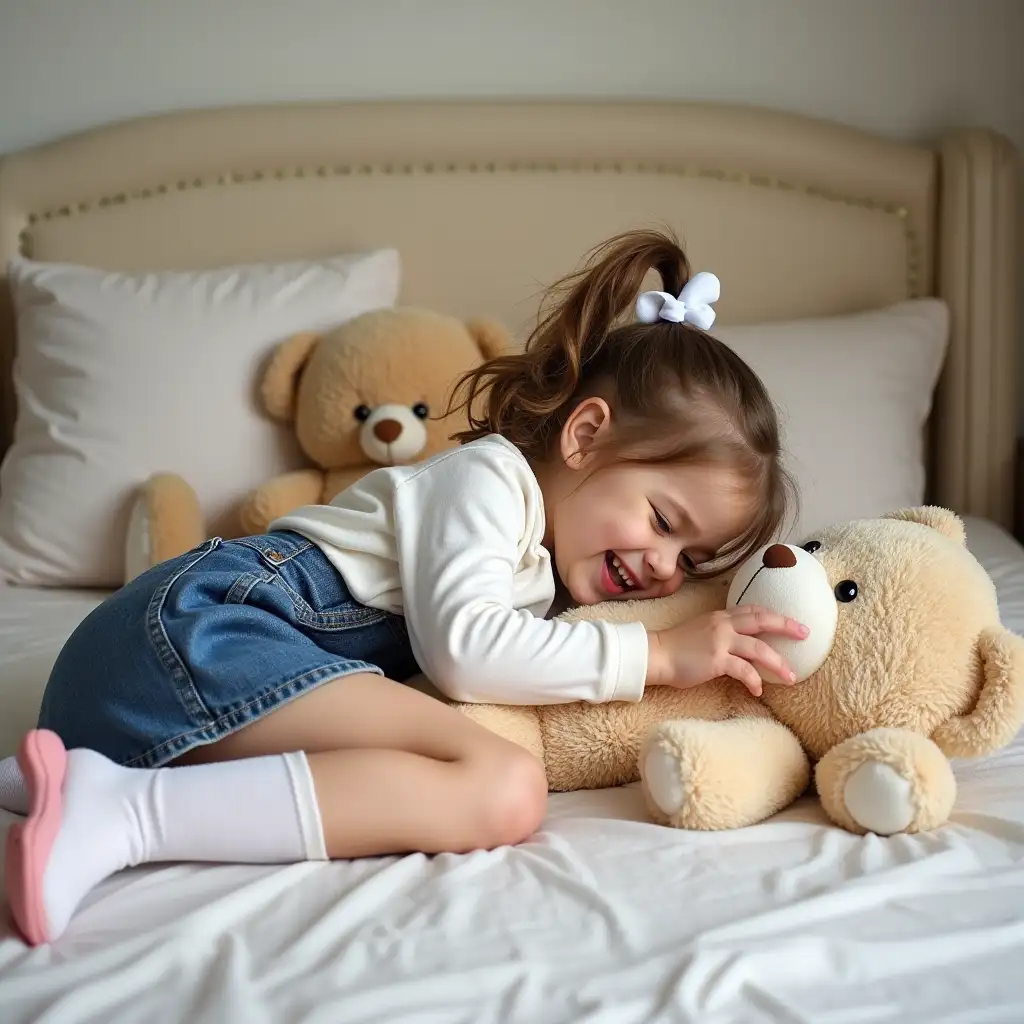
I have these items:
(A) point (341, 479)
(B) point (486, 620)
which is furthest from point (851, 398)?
(B) point (486, 620)

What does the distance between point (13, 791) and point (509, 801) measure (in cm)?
45

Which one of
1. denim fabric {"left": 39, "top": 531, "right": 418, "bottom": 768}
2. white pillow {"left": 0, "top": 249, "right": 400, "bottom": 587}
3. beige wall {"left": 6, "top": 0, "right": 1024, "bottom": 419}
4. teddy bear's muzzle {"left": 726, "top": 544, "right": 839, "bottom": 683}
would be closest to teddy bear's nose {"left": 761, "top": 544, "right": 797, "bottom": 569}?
teddy bear's muzzle {"left": 726, "top": 544, "right": 839, "bottom": 683}

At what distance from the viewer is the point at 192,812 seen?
94 cm

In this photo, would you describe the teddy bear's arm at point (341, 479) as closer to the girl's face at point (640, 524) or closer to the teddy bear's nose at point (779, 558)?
the girl's face at point (640, 524)

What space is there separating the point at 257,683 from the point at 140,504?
848mm

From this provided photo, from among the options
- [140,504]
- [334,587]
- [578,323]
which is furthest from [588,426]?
[140,504]

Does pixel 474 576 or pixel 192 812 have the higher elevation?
pixel 474 576

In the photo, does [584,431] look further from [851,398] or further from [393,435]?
[851,398]

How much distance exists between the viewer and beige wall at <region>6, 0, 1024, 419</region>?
7.31ft

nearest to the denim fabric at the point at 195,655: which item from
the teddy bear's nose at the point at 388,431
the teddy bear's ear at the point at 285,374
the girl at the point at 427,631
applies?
the girl at the point at 427,631

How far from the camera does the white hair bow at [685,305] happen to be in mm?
1355

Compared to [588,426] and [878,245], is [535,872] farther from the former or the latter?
[878,245]

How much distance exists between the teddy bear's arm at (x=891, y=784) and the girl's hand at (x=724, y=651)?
0.11 metres

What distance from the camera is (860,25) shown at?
7.44ft
